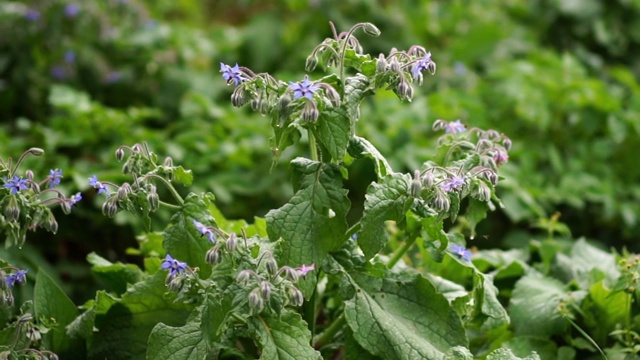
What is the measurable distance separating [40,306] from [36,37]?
2547 millimetres

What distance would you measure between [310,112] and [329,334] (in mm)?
642

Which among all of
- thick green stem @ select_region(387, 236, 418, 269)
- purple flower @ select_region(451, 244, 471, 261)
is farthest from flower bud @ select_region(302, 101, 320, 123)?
purple flower @ select_region(451, 244, 471, 261)

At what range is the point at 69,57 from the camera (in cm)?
422

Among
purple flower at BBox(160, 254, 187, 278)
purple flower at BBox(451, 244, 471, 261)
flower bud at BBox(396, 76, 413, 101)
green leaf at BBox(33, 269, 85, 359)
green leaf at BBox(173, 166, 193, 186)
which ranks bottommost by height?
green leaf at BBox(33, 269, 85, 359)

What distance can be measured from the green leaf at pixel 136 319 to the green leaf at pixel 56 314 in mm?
52

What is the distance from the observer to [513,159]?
4.06 metres

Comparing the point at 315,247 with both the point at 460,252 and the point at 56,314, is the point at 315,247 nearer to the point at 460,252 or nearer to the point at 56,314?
the point at 460,252

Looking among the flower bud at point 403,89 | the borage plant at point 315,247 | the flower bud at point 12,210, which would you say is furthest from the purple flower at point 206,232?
the flower bud at point 403,89

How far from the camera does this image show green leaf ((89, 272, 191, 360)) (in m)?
1.98

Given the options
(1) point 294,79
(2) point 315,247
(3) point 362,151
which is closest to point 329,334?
(2) point 315,247

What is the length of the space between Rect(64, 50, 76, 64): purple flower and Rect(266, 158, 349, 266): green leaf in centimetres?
280

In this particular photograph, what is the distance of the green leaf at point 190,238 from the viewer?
6.02 ft

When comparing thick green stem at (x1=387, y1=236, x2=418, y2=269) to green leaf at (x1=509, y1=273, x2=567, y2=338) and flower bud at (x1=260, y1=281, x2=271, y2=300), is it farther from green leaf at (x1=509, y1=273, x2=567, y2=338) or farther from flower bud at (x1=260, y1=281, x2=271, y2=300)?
flower bud at (x1=260, y1=281, x2=271, y2=300)

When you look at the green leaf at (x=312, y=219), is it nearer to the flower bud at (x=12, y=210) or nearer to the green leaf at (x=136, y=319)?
the green leaf at (x=136, y=319)
